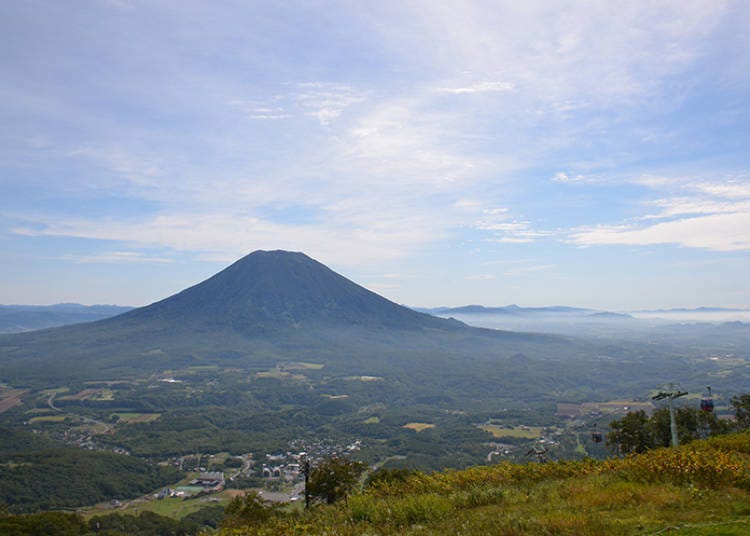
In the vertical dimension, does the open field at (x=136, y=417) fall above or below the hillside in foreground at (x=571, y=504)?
below

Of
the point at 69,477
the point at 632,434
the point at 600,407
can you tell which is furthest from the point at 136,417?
the point at 632,434

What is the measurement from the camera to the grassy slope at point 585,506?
7.48m

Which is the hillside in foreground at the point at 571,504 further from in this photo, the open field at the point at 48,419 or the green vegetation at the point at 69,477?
the open field at the point at 48,419

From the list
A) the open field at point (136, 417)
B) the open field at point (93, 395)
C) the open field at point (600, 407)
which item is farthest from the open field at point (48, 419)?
the open field at point (600, 407)

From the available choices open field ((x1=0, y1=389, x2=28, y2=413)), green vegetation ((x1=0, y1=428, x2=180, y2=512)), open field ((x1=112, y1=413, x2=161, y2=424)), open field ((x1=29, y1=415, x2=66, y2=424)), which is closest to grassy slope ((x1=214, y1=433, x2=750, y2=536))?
green vegetation ((x1=0, y1=428, x2=180, y2=512))

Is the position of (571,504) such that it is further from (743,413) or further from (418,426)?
(418,426)

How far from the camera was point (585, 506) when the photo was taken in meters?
8.80

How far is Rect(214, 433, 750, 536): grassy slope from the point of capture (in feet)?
24.5

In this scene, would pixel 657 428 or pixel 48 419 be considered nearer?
pixel 657 428

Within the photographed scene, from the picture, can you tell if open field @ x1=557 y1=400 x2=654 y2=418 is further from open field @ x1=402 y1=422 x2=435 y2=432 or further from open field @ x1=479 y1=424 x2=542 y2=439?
open field @ x1=402 y1=422 x2=435 y2=432

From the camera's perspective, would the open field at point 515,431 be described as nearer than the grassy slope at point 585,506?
No

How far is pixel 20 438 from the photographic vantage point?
315ft

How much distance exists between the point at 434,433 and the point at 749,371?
145m

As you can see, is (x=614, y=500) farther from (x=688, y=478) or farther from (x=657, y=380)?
(x=657, y=380)
